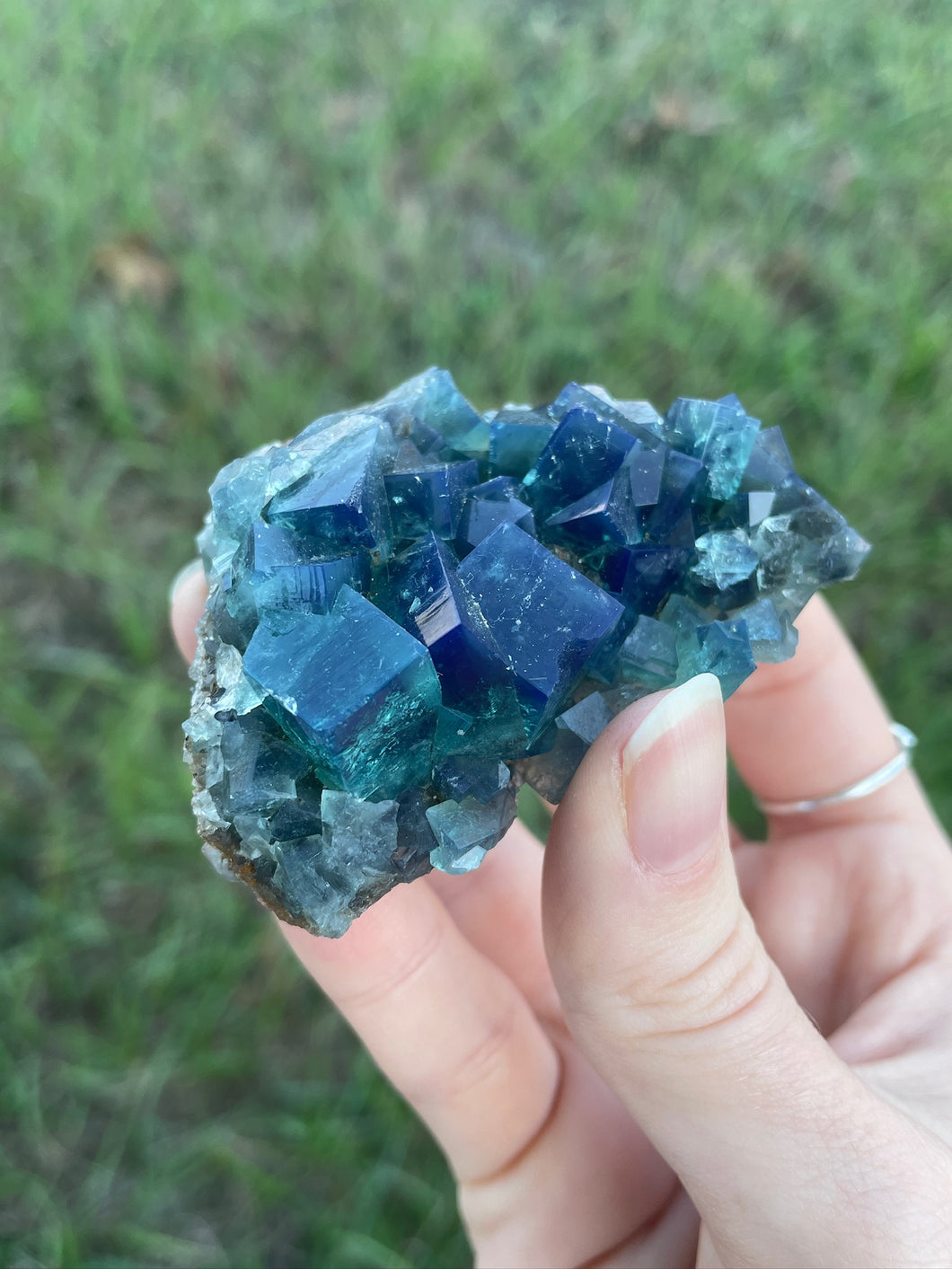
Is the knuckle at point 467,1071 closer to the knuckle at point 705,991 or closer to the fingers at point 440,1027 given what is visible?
the fingers at point 440,1027

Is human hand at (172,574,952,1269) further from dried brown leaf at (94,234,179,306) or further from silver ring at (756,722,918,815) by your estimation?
dried brown leaf at (94,234,179,306)

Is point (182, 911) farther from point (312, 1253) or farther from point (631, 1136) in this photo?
point (631, 1136)

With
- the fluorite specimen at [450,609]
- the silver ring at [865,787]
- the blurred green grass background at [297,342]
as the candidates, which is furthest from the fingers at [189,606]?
the silver ring at [865,787]

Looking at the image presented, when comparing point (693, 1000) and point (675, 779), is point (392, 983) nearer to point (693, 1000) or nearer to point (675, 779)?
point (693, 1000)

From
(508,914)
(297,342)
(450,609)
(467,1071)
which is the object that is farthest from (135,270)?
(467,1071)

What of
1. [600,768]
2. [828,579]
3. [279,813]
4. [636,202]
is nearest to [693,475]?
[828,579]
